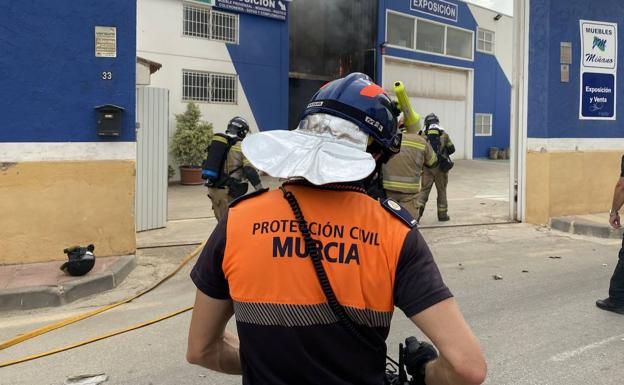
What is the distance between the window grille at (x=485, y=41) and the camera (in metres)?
24.5

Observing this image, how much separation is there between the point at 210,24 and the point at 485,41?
542 inches

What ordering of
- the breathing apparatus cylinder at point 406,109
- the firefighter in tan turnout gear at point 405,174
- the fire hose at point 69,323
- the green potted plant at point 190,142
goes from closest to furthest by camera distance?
the fire hose at point 69,323 → the breathing apparatus cylinder at point 406,109 → the firefighter in tan turnout gear at point 405,174 → the green potted plant at point 190,142

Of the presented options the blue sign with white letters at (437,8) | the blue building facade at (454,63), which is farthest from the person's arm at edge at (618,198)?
the blue sign with white letters at (437,8)

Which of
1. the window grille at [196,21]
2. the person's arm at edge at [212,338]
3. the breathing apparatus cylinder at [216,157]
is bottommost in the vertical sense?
the person's arm at edge at [212,338]

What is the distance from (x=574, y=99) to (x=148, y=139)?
22.5 feet

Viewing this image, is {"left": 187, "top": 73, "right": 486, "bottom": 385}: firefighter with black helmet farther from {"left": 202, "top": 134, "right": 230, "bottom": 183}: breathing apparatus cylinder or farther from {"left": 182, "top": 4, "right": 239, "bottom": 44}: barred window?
{"left": 182, "top": 4, "right": 239, "bottom": 44}: barred window

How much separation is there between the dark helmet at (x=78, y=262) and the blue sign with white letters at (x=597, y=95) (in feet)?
26.3

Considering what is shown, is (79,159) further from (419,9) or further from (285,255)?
(419,9)

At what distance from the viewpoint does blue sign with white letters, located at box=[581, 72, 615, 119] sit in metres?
9.48

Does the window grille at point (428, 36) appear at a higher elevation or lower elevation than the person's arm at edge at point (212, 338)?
higher

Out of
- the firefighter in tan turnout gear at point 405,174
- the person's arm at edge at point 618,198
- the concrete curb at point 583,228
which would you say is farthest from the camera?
the concrete curb at point 583,228

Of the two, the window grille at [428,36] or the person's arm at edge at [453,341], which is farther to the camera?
the window grille at [428,36]

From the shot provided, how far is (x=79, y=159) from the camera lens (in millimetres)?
6172

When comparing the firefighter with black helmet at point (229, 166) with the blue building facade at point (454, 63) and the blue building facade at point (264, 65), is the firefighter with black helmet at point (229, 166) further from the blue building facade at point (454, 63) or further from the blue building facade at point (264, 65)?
the blue building facade at point (454, 63)
